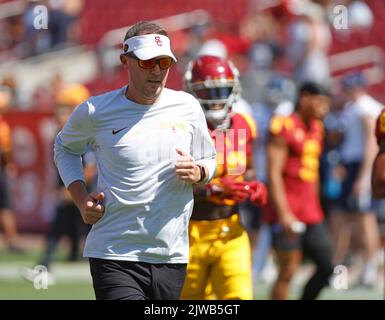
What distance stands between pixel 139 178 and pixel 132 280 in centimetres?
53

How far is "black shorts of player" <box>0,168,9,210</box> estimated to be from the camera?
1327 centimetres

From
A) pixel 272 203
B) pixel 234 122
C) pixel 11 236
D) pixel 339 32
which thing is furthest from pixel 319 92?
pixel 339 32

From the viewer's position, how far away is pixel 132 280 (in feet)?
19.2

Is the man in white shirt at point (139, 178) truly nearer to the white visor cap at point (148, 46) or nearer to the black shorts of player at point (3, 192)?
the white visor cap at point (148, 46)

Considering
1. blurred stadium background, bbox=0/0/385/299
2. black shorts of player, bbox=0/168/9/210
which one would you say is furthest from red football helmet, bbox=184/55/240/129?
blurred stadium background, bbox=0/0/385/299

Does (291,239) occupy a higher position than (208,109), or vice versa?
(208,109)

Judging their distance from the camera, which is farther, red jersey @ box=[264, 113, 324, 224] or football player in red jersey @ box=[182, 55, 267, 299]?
red jersey @ box=[264, 113, 324, 224]

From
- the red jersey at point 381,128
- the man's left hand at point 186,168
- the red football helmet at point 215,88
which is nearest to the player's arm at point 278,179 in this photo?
the red football helmet at point 215,88

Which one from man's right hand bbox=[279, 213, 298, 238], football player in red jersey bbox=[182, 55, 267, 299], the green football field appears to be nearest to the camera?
football player in red jersey bbox=[182, 55, 267, 299]

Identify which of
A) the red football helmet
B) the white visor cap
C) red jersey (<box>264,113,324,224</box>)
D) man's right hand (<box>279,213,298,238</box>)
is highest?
the white visor cap

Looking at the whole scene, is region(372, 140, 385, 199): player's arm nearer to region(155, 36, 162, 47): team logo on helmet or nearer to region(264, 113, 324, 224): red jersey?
region(155, 36, 162, 47): team logo on helmet
